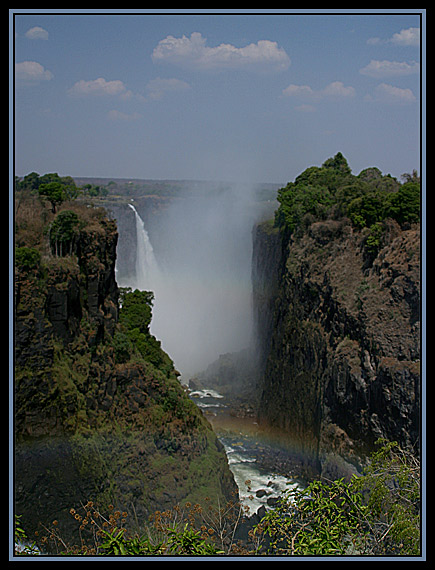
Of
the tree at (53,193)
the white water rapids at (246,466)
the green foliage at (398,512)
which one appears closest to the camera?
the green foliage at (398,512)

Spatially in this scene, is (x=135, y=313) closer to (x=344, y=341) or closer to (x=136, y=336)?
(x=136, y=336)

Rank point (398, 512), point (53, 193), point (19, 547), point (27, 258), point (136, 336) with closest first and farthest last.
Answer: point (398, 512) < point (19, 547) < point (27, 258) < point (53, 193) < point (136, 336)

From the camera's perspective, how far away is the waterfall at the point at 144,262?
52812 mm

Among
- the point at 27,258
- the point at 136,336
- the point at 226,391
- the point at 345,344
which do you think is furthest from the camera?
the point at 226,391

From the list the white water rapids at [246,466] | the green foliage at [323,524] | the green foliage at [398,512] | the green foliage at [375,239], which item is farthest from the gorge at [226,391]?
the green foliage at [398,512]

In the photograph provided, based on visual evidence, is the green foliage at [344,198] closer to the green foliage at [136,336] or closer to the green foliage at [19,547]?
the green foliage at [136,336]

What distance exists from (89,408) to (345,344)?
413 inches

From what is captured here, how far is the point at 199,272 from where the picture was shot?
202 ft

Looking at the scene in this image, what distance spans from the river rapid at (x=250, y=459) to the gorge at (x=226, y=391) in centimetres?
48

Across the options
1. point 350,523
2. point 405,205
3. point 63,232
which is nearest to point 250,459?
point 405,205

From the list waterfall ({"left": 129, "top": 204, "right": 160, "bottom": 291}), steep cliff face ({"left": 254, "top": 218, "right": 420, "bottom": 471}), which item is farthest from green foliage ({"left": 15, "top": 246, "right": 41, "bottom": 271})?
waterfall ({"left": 129, "top": 204, "right": 160, "bottom": 291})

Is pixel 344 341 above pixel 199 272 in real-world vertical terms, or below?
below

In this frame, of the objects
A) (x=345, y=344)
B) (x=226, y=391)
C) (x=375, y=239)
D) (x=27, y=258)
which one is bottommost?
(x=226, y=391)

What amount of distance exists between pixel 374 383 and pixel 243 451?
378 inches
